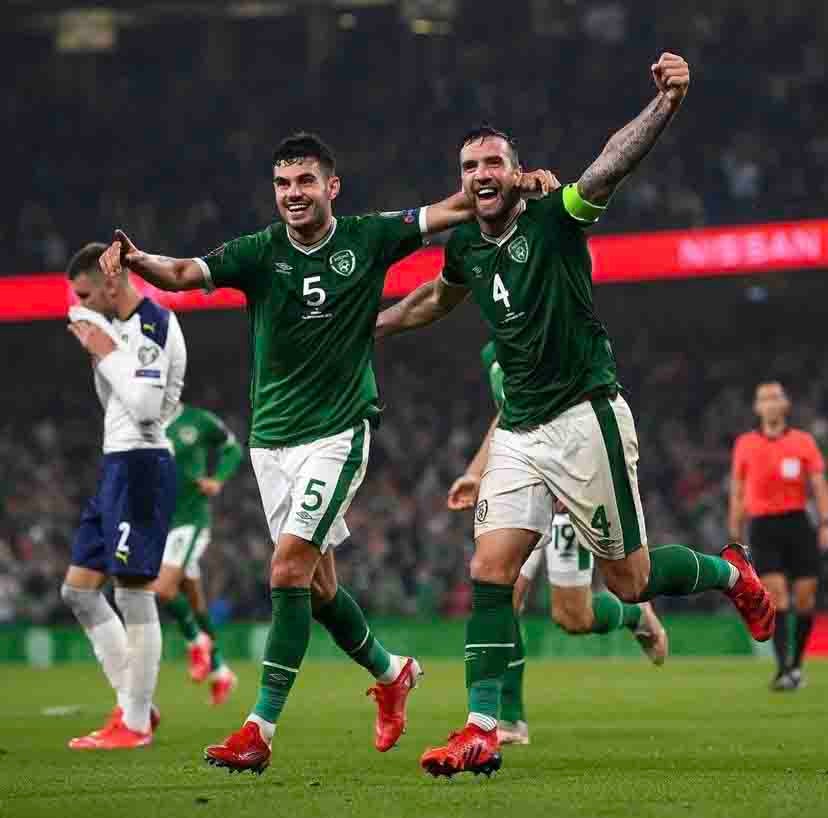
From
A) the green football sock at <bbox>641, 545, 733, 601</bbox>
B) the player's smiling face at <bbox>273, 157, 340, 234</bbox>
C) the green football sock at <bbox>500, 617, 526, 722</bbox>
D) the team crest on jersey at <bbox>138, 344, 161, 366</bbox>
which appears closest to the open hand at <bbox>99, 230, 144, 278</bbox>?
the player's smiling face at <bbox>273, 157, 340, 234</bbox>

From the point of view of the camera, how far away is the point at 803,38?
90.7 feet

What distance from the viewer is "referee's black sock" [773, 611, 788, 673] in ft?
42.3

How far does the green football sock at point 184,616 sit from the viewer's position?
1344cm

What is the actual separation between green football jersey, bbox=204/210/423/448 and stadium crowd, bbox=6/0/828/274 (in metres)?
17.8

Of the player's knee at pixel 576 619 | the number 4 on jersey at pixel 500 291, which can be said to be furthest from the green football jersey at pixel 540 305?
the player's knee at pixel 576 619

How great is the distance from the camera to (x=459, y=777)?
682 cm

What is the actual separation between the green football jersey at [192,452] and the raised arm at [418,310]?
20.0 feet

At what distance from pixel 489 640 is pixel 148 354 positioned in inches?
109

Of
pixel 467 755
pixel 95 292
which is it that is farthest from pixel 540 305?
pixel 95 292

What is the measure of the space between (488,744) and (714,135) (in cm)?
2067

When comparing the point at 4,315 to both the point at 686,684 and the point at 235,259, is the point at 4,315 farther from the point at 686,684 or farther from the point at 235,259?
the point at 235,259

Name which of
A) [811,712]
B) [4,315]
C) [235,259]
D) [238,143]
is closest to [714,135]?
[238,143]

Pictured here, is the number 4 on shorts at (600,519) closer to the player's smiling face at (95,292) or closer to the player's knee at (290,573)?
the player's knee at (290,573)

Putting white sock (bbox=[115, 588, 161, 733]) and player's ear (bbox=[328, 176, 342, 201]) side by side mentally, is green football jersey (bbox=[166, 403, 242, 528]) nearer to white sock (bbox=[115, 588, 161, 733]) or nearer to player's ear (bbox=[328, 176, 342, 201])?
white sock (bbox=[115, 588, 161, 733])
